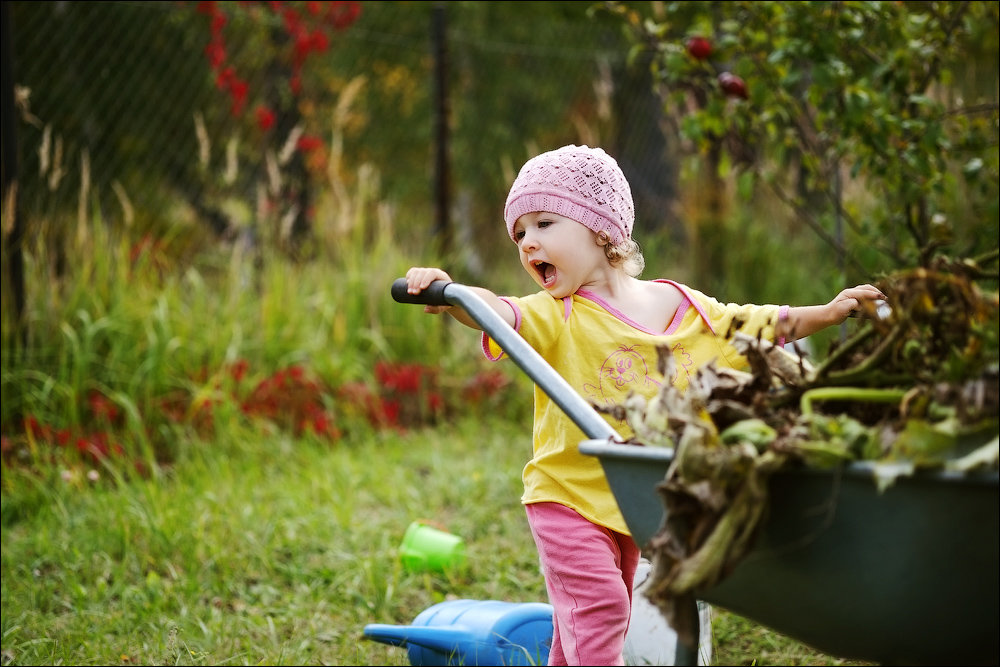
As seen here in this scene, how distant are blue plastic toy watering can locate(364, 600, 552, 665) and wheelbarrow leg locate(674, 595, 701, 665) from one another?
1197 millimetres

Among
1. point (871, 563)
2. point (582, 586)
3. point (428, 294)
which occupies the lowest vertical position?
point (582, 586)

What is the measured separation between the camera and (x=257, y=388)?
4.77m

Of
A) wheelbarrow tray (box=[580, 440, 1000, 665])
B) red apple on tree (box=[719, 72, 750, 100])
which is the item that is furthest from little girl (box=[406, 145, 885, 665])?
A: red apple on tree (box=[719, 72, 750, 100])

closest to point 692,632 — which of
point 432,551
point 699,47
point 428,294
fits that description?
point 428,294

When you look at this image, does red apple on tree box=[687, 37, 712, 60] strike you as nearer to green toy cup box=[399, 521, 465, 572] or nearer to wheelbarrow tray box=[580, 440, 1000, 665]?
green toy cup box=[399, 521, 465, 572]

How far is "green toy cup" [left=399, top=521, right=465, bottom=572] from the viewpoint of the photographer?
3.26 m

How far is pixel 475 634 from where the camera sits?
242 centimetres

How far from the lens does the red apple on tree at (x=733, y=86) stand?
378 centimetres

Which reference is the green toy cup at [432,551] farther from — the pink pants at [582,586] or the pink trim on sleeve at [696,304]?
the pink trim on sleeve at [696,304]

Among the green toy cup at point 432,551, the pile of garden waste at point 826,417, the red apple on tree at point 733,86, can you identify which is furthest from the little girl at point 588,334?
the red apple on tree at point 733,86

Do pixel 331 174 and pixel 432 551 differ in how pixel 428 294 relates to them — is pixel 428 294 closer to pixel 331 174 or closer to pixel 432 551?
pixel 432 551

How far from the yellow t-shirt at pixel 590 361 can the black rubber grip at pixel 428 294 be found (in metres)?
0.18

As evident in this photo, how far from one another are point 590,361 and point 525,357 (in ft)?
1.56

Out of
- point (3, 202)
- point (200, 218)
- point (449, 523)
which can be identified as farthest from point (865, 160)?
point (200, 218)
